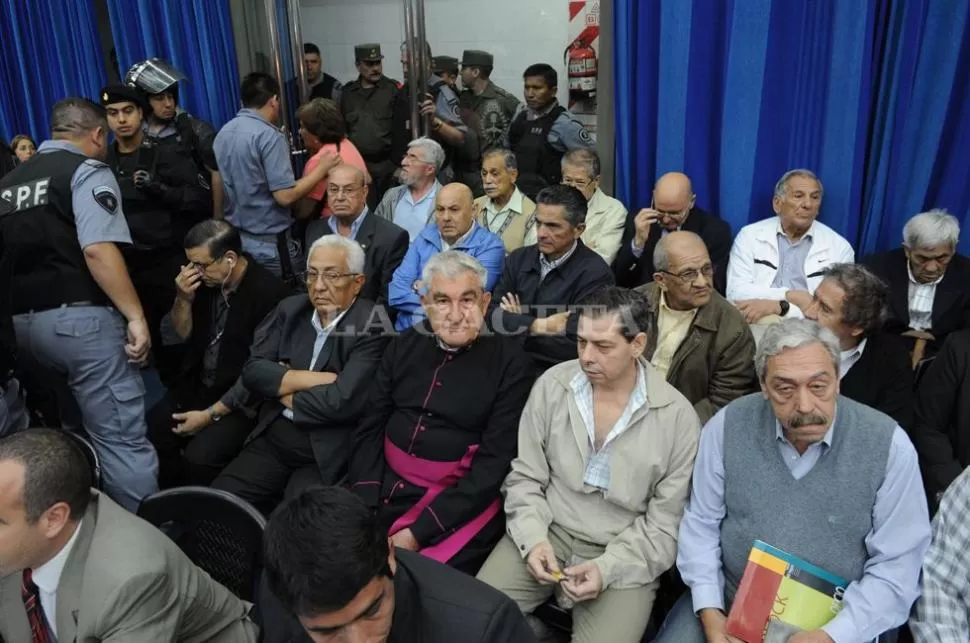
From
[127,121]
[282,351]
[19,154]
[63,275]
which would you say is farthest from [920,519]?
[19,154]

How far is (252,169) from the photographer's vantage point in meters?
3.48

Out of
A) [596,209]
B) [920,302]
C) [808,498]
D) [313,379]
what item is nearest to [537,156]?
[596,209]

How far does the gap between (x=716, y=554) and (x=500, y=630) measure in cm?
84

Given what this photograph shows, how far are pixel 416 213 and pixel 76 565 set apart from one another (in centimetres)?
254

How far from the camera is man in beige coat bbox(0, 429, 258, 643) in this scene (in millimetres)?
1379

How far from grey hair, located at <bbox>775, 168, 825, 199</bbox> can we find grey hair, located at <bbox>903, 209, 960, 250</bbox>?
359 millimetres

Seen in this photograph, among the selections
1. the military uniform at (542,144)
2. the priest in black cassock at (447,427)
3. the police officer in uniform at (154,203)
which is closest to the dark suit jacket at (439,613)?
the priest in black cassock at (447,427)

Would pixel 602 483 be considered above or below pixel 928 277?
below

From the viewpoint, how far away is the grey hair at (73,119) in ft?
8.73

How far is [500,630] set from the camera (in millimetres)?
1264

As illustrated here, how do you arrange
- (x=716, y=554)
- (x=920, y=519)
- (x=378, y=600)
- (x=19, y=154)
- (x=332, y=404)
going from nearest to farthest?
(x=378, y=600) → (x=920, y=519) → (x=716, y=554) → (x=332, y=404) → (x=19, y=154)

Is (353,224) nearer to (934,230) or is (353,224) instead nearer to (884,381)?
→ (884,381)

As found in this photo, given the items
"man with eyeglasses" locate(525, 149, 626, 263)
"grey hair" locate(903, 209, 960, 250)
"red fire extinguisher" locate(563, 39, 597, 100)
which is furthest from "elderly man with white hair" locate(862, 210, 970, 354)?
"red fire extinguisher" locate(563, 39, 597, 100)

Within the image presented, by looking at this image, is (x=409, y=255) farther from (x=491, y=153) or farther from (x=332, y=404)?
(x=332, y=404)
